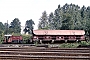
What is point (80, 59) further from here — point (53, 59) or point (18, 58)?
point (18, 58)

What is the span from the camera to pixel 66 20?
68.3 m

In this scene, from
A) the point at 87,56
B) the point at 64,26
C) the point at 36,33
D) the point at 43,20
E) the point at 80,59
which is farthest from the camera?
the point at 43,20

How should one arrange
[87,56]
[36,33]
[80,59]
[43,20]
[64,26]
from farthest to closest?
[43,20] → [64,26] → [36,33] → [87,56] → [80,59]

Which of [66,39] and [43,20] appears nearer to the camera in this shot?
[66,39]

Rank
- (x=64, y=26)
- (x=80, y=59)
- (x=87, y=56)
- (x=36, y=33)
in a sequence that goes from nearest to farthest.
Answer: (x=80, y=59), (x=87, y=56), (x=36, y=33), (x=64, y=26)

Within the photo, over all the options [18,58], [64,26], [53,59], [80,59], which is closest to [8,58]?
[18,58]

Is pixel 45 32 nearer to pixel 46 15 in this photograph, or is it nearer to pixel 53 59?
pixel 53 59

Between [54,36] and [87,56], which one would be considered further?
[54,36]

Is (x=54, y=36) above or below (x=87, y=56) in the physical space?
above

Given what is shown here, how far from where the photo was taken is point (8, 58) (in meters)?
13.8

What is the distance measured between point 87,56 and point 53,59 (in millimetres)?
2528

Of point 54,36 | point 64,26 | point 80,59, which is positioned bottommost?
point 80,59

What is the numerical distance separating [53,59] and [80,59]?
5.32ft

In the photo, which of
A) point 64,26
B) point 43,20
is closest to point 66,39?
point 64,26
